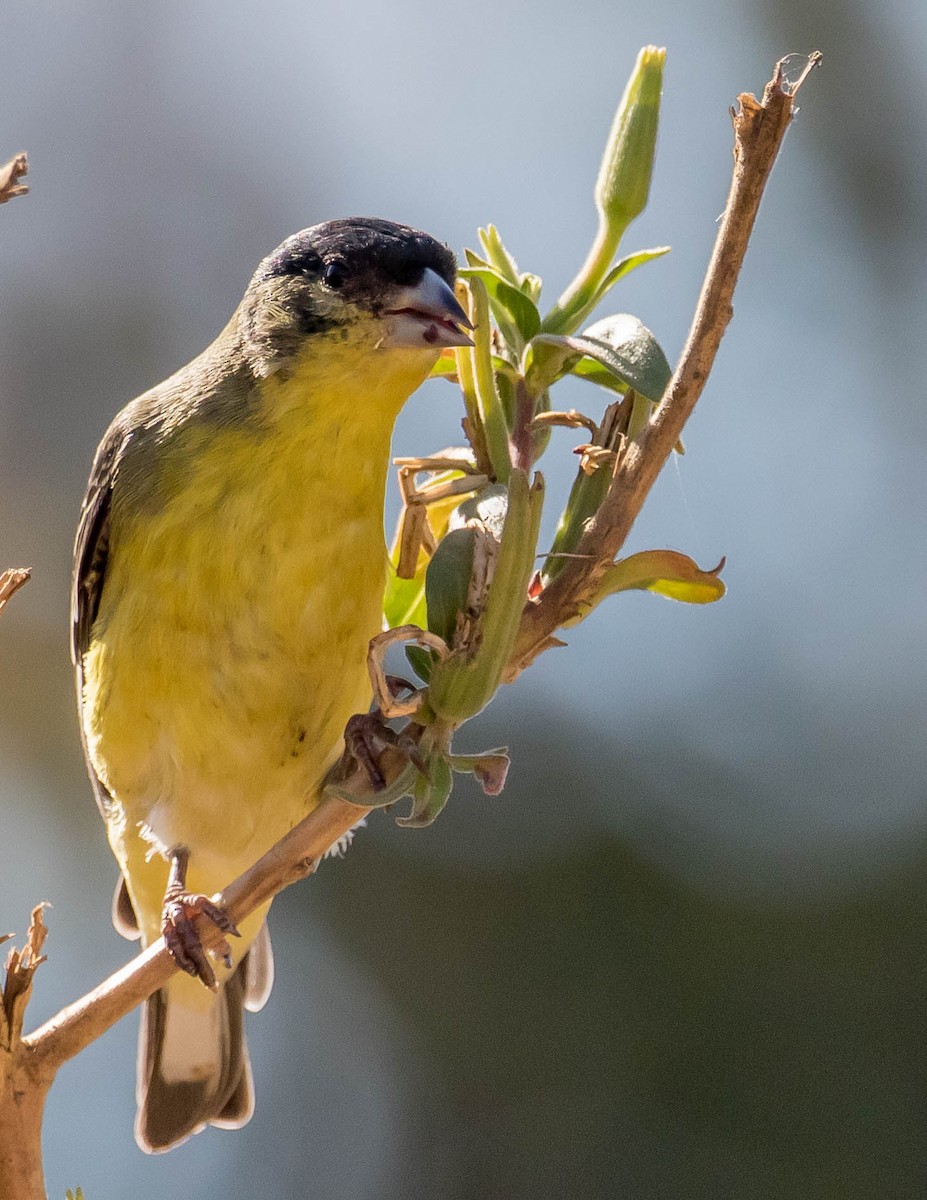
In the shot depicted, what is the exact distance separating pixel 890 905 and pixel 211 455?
11.7 ft

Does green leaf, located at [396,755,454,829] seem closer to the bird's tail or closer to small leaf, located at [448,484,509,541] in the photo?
small leaf, located at [448,484,509,541]

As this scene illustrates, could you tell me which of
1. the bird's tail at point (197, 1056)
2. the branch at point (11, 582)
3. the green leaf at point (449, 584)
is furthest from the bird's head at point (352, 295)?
the bird's tail at point (197, 1056)

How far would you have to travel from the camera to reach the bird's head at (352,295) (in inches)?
105

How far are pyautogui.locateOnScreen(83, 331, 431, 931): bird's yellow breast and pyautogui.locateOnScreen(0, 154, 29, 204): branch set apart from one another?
46.1 inches

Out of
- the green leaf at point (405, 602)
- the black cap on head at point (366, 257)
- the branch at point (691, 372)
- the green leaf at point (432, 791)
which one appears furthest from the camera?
the black cap on head at point (366, 257)

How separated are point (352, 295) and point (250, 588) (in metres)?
0.64

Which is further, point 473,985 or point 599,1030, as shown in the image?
point 473,985

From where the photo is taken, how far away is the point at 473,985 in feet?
19.3

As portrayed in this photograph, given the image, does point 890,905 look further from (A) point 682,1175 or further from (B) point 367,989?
(B) point 367,989

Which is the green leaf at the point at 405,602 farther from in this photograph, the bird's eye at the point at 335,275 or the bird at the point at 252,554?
the bird's eye at the point at 335,275

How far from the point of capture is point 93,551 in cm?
309

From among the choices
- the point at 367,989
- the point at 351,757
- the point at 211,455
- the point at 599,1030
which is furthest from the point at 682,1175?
the point at 211,455

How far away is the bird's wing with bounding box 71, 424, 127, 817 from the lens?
3.08 meters

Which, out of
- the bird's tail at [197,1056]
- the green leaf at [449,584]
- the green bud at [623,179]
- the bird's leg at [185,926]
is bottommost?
the bird's tail at [197,1056]
